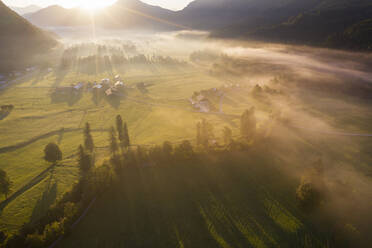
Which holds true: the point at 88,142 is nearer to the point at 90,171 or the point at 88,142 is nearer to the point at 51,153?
the point at 51,153

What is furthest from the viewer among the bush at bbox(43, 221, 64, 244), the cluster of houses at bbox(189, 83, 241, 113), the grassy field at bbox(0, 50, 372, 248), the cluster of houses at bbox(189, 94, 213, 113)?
the cluster of houses at bbox(189, 83, 241, 113)

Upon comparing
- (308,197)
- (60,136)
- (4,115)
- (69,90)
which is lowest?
(308,197)

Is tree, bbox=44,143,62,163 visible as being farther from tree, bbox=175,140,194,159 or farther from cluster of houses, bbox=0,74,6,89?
cluster of houses, bbox=0,74,6,89

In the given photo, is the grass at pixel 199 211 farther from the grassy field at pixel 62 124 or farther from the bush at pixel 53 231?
the grassy field at pixel 62 124

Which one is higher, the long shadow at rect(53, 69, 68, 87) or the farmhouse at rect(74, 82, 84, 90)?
the long shadow at rect(53, 69, 68, 87)

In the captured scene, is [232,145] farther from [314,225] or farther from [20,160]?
[20,160]

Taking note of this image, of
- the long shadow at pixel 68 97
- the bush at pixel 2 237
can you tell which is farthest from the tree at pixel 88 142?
the long shadow at pixel 68 97

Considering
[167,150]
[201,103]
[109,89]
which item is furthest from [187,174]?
[109,89]

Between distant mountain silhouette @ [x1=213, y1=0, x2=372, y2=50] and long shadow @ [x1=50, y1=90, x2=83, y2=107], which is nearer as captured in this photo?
long shadow @ [x1=50, y1=90, x2=83, y2=107]

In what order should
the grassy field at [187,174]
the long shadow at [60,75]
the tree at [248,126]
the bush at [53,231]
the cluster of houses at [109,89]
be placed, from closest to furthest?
1. the bush at [53,231]
2. the grassy field at [187,174]
3. the tree at [248,126]
4. the cluster of houses at [109,89]
5. the long shadow at [60,75]

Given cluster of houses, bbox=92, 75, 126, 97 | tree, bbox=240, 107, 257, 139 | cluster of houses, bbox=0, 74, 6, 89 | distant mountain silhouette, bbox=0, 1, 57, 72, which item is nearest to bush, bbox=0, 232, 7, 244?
tree, bbox=240, 107, 257, 139

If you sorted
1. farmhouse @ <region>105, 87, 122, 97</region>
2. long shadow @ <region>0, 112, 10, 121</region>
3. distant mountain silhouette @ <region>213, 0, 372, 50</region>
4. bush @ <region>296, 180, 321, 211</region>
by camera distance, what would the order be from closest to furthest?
bush @ <region>296, 180, 321, 211</region> < long shadow @ <region>0, 112, 10, 121</region> < farmhouse @ <region>105, 87, 122, 97</region> < distant mountain silhouette @ <region>213, 0, 372, 50</region>
